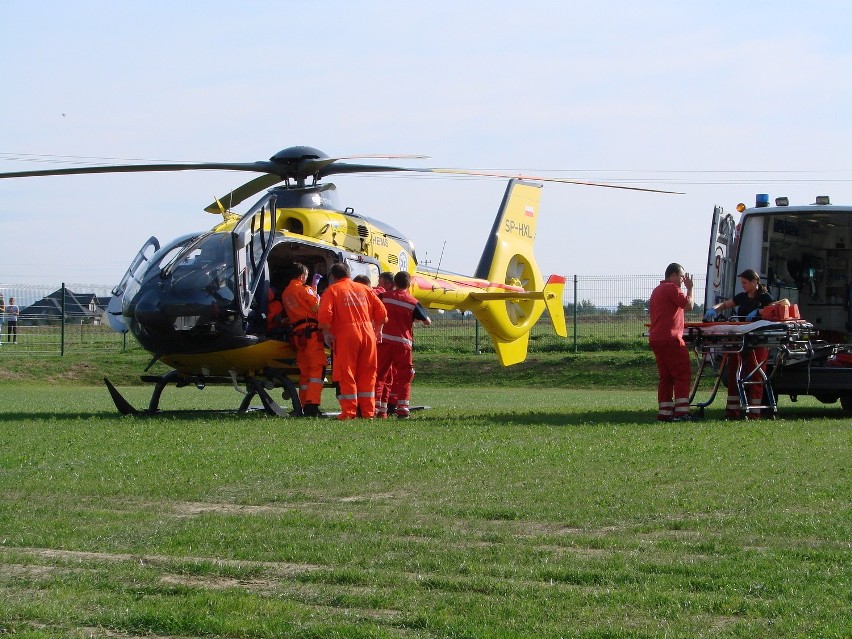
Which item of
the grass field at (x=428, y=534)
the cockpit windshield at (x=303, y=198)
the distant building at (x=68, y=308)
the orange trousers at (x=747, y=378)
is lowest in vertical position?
the grass field at (x=428, y=534)

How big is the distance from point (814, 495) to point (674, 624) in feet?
11.3

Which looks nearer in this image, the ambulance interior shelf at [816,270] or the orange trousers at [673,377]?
the orange trousers at [673,377]

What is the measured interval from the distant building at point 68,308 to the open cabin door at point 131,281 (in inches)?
744

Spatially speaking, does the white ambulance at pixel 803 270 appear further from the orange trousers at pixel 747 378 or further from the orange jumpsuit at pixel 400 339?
the orange jumpsuit at pixel 400 339

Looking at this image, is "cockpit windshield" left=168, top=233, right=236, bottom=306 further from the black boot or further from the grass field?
the grass field

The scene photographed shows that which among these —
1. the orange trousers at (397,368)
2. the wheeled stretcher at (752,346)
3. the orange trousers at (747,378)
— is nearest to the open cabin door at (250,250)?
the orange trousers at (397,368)

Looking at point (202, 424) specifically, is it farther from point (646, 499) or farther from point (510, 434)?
point (646, 499)

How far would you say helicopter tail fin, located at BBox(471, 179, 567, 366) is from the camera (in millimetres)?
22203

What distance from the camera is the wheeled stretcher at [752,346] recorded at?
1380cm

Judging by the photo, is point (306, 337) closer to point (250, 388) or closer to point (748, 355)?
point (250, 388)

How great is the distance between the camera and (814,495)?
7957 millimetres

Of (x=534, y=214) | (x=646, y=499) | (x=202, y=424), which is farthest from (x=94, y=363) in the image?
(x=646, y=499)

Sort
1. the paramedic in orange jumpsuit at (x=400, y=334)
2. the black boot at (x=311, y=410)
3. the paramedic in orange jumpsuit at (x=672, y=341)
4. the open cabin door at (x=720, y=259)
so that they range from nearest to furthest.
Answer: the paramedic in orange jumpsuit at (x=672, y=341) → the black boot at (x=311, y=410) → the paramedic in orange jumpsuit at (x=400, y=334) → the open cabin door at (x=720, y=259)

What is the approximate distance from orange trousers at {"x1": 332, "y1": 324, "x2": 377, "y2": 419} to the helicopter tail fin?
6.78 m
